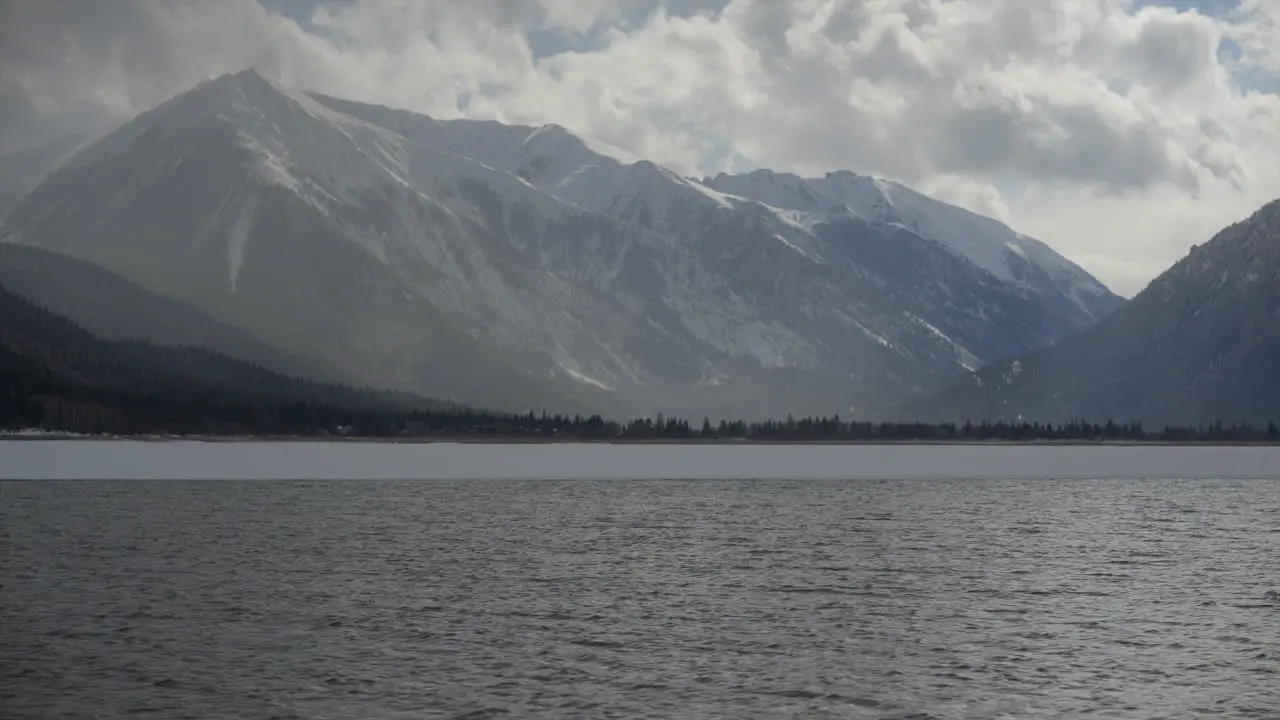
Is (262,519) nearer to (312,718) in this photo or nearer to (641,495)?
(641,495)

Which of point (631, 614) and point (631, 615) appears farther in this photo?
point (631, 614)

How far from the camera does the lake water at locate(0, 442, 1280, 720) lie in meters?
47.7

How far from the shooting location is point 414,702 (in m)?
46.3

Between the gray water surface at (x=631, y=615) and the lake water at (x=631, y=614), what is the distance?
9.0 inches

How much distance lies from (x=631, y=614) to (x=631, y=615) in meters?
0.31

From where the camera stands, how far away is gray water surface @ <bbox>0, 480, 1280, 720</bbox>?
47625mm

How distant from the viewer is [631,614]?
66000 millimetres

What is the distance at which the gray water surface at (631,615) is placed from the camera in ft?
156

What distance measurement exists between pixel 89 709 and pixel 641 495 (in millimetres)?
117764

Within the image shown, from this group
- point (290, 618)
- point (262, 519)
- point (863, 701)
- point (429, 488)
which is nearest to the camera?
point (863, 701)

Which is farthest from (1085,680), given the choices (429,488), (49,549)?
(429,488)

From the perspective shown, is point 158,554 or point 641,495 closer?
point 158,554

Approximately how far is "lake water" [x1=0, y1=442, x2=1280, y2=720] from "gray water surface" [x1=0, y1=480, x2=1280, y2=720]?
230 mm

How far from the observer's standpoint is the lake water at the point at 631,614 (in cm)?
4766
